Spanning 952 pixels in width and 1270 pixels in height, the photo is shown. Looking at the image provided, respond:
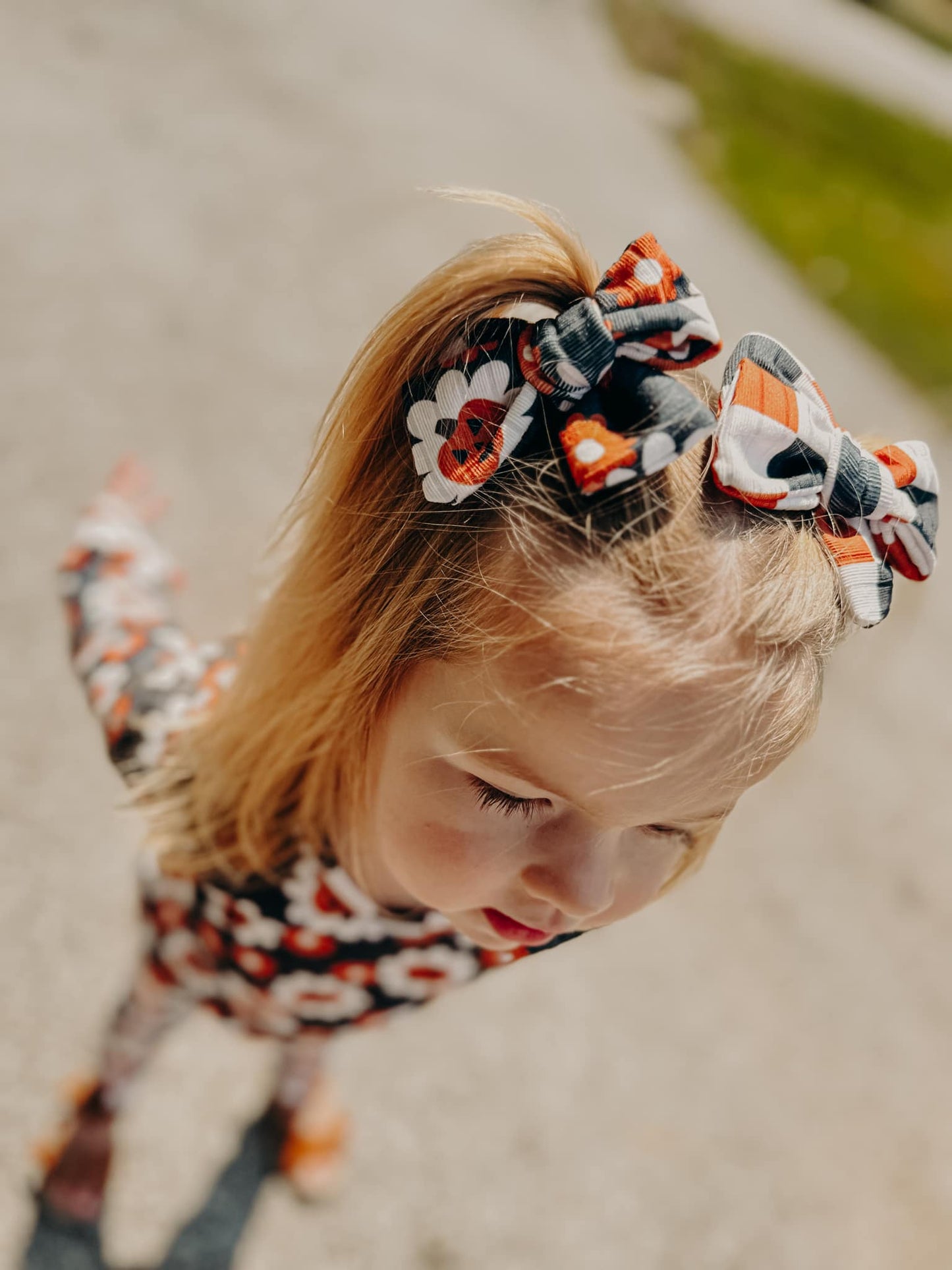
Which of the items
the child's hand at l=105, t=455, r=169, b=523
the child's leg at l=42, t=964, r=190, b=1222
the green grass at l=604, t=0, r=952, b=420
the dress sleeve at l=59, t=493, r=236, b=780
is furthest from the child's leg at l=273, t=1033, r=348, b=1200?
the green grass at l=604, t=0, r=952, b=420

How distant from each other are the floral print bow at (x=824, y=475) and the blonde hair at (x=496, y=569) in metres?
0.03

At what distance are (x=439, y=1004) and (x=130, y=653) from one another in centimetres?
86

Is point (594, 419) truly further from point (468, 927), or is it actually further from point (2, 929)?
point (2, 929)

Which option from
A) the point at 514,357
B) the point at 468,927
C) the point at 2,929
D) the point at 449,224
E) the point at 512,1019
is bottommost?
the point at 2,929

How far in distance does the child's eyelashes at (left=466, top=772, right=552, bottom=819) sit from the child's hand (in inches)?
46.1

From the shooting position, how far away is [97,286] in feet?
8.52

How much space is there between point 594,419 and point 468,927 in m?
0.52

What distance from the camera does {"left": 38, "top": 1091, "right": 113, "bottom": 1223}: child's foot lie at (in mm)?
1449

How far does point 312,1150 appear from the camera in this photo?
1.58 metres

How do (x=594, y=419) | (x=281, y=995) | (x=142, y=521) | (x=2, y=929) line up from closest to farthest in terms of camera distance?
(x=594, y=419) < (x=281, y=995) < (x=2, y=929) < (x=142, y=521)

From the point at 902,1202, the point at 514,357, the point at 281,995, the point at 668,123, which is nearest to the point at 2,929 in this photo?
the point at 281,995

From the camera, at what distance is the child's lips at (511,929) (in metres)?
1.01

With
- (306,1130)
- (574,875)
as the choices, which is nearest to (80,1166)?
(306,1130)

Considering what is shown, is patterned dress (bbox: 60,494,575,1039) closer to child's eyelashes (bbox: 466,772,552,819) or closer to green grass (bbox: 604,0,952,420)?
child's eyelashes (bbox: 466,772,552,819)
